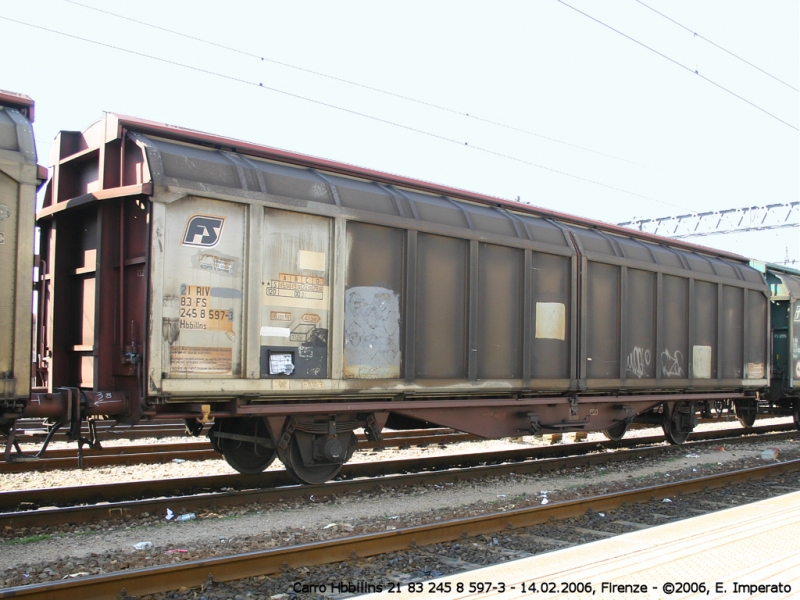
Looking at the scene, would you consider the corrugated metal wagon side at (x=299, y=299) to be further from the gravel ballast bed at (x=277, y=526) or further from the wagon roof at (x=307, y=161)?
the gravel ballast bed at (x=277, y=526)

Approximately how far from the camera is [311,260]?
7473 mm

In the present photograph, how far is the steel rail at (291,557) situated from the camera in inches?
173

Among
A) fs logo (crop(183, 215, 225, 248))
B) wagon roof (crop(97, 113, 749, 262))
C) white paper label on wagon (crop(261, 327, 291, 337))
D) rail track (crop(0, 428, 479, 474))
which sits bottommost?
rail track (crop(0, 428, 479, 474))

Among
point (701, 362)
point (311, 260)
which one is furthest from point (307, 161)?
point (701, 362)

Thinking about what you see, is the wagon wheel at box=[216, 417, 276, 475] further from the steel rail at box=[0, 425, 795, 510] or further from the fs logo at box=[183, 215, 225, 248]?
the fs logo at box=[183, 215, 225, 248]

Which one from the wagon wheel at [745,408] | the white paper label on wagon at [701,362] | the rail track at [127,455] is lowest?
the rail track at [127,455]

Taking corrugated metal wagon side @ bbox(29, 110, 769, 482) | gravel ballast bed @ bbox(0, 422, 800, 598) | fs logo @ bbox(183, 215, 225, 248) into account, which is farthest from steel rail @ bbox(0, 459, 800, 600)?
fs logo @ bbox(183, 215, 225, 248)

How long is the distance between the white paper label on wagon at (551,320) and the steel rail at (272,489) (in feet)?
6.06

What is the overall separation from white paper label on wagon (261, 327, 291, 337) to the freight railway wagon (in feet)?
0.05

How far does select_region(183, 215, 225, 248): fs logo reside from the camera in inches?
263

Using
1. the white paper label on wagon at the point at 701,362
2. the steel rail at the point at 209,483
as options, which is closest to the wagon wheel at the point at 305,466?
the steel rail at the point at 209,483

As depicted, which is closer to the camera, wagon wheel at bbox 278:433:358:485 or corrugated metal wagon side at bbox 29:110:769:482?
corrugated metal wagon side at bbox 29:110:769:482

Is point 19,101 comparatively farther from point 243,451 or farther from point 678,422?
point 678,422

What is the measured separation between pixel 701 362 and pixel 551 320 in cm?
419
